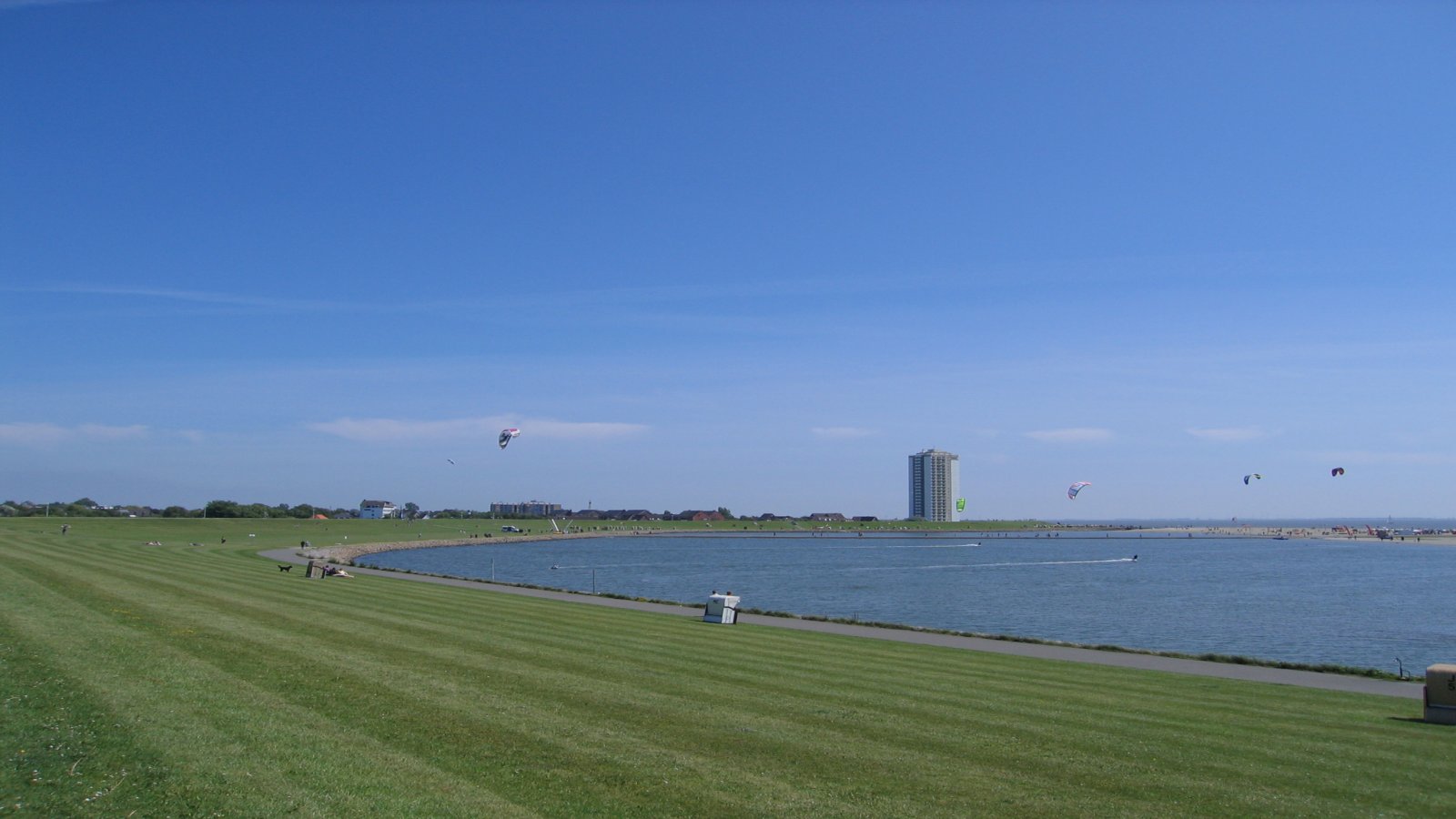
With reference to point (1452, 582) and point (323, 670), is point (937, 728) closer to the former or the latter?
point (323, 670)

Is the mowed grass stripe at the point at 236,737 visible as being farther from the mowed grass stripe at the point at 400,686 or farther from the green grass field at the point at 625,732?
the mowed grass stripe at the point at 400,686

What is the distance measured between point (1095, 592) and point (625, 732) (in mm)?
62217

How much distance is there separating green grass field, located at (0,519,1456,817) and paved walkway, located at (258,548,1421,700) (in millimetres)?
1805

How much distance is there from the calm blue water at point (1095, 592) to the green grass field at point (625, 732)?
19125 mm

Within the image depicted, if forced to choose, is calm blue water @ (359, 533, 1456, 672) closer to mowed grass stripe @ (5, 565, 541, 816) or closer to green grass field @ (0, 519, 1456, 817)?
green grass field @ (0, 519, 1456, 817)

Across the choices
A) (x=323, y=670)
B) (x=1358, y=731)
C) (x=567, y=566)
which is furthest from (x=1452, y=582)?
(x=323, y=670)

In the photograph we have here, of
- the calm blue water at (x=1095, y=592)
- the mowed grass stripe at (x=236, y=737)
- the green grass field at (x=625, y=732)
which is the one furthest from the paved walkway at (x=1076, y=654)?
the mowed grass stripe at (x=236, y=737)

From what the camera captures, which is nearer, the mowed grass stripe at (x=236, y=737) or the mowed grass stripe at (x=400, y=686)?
the mowed grass stripe at (x=236, y=737)

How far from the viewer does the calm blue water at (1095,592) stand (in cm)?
4197

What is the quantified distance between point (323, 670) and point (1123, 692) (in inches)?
603

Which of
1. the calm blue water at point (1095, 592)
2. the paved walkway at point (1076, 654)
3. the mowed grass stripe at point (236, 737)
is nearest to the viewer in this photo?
the mowed grass stripe at point (236, 737)

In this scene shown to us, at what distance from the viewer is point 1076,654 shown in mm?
26484

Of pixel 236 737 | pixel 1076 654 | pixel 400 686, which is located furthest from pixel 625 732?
pixel 1076 654

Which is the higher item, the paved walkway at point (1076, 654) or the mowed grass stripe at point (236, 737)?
the mowed grass stripe at point (236, 737)
